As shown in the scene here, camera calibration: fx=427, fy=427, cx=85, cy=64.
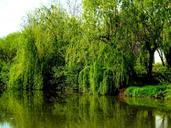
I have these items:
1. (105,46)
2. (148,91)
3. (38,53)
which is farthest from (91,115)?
(38,53)

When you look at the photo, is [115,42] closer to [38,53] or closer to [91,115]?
[38,53]

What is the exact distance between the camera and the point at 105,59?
91.0ft

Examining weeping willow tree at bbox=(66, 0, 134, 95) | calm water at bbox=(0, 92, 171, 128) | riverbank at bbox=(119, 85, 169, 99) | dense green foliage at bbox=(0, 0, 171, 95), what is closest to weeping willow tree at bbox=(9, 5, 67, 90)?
dense green foliage at bbox=(0, 0, 171, 95)

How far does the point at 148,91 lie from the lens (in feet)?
83.4

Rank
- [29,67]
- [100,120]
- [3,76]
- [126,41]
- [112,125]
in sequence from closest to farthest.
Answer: [112,125]
[100,120]
[126,41]
[29,67]
[3,76]

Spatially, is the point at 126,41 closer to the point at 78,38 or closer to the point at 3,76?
the point at 78,38

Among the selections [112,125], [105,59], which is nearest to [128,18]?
[105,59]

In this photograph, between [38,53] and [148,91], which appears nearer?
[148,91]

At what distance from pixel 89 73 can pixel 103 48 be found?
2.13 meters

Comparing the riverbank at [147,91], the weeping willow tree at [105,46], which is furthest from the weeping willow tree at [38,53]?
the riverbank at [147,91]

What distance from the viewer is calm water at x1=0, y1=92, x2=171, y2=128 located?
15.5 meters

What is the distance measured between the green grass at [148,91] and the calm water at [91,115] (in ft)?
4.03

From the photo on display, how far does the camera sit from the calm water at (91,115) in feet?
50.8

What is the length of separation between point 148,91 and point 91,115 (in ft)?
26.3
